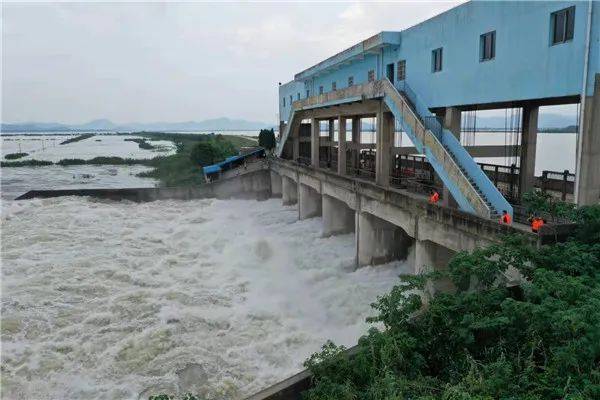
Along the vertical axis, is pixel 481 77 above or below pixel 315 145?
above

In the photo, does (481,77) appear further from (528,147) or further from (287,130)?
(287,130)

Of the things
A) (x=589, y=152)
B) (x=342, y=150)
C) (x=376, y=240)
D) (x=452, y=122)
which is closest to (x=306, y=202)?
(x=342, y=150)

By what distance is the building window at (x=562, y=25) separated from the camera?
490 inches

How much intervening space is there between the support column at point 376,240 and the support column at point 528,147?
6241 mm

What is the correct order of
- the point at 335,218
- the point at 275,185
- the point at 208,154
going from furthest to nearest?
the point at 208,154 → the point at 275,185 → the point at 335,218

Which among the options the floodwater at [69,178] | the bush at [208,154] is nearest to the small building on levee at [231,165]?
the bush at [208,154]

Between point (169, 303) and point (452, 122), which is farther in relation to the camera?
point (169, 303)

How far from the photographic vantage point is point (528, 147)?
1800cm

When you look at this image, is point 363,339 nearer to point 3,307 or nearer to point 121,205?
point 3,307

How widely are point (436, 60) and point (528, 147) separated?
16.7ft

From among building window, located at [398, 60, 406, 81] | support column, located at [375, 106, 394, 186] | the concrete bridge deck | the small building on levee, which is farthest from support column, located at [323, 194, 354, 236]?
the small building on levee

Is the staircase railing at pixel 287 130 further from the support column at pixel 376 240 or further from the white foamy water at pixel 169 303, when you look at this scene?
the support column at pixel 376 240

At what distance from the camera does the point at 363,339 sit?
9.24 meters

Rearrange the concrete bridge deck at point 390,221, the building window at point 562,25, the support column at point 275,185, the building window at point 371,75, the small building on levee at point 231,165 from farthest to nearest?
the small building on levee at point 231,165
the support column at point 275,185
the building window at point 371,75
the concrete bridge deck at point 390,221
the building window at point 562,25
